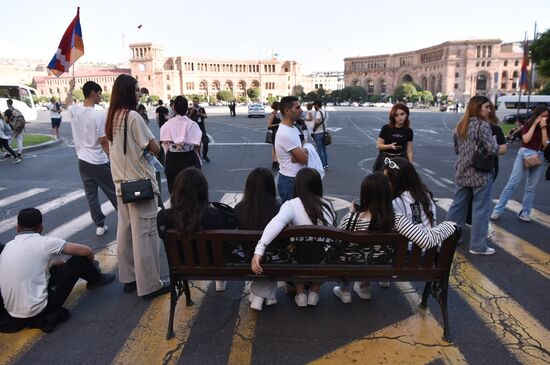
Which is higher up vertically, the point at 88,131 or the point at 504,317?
the point at 88,131

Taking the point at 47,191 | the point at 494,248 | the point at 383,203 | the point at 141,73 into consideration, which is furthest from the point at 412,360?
the point at 141,73

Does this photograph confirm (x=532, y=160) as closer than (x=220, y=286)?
No

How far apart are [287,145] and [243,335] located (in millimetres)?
2094

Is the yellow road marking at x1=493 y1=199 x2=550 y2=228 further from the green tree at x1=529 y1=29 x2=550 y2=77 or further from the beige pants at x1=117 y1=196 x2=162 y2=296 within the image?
the green tree at x1=529 y1=29 x2=550 y2=77

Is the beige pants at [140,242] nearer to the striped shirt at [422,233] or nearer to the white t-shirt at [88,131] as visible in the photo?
the white t-shirt at [88,131]

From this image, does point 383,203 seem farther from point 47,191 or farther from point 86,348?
point 47,191

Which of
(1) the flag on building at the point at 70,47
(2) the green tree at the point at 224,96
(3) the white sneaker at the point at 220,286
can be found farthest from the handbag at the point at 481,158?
(2) the green tree at the point at 224,96

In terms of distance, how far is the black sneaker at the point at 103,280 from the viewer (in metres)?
4.06

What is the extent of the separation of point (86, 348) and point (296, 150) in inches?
106

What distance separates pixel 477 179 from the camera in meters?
4.70

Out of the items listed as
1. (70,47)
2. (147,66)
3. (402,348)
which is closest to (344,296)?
(402,348)

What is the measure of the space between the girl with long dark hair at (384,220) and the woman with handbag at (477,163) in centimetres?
195

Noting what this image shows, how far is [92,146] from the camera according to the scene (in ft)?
17.1

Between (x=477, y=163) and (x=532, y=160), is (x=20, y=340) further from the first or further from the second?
(x=532, y=160)
